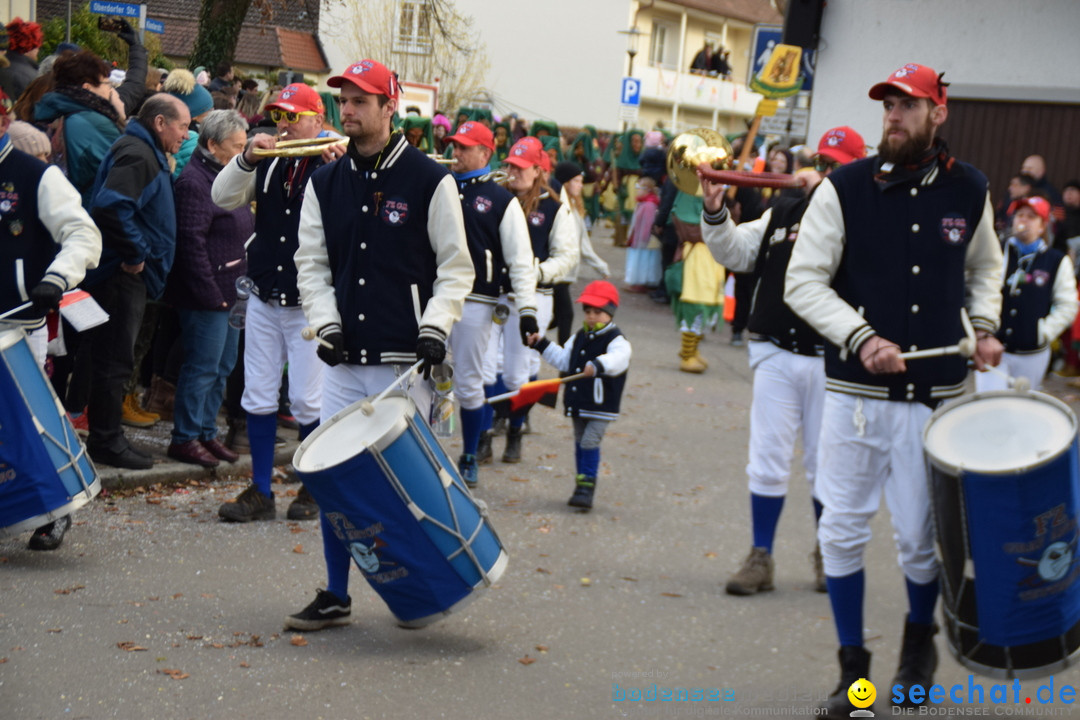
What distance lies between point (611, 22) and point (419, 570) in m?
45.0

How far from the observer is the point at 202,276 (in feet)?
25.7

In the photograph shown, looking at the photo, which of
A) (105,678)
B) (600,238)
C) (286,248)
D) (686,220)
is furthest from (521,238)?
(600,238)

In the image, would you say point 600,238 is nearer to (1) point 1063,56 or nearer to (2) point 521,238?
(1) point 1063,56

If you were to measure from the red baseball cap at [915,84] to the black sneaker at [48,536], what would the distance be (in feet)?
13.5

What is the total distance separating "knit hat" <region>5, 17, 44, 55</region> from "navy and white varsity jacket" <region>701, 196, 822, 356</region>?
702cm

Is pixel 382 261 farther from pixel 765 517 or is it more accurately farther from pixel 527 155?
pixel 527 155

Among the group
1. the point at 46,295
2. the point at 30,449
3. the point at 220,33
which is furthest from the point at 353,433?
the point at 220,33

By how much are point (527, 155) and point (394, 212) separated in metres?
3.52

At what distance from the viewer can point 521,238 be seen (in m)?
8.10

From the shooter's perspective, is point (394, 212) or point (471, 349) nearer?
point (394, 212)

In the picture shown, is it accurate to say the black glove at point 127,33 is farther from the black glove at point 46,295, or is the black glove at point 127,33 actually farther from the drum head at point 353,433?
the drum head at point 353,433

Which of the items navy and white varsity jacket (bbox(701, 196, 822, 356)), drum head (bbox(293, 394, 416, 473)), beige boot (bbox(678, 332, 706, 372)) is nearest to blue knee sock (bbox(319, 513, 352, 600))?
drum head (bbox(293, 394, 416, 473))

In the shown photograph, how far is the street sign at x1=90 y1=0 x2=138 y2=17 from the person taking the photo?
43.7 ft

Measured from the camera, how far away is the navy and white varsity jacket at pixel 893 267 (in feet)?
15.4
